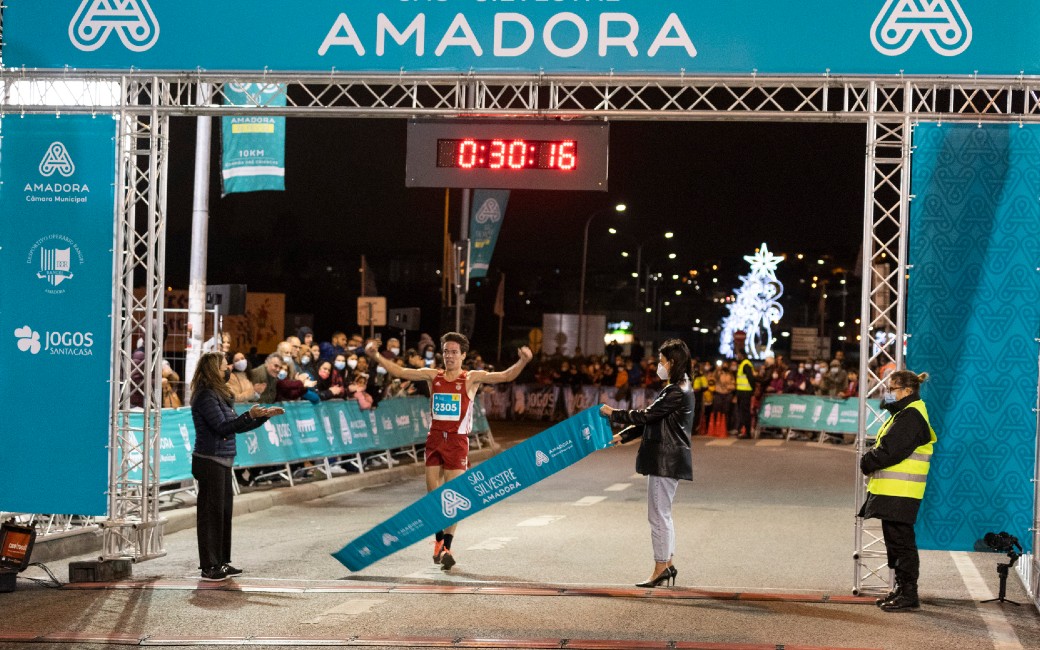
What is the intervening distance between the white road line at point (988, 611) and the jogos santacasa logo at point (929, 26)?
4177 millimetres

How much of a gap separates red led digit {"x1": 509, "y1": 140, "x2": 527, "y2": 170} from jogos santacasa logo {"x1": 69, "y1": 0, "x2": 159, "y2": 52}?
3.06m

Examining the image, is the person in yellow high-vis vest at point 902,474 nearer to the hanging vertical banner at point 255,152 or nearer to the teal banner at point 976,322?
the teal banner at point 976,322

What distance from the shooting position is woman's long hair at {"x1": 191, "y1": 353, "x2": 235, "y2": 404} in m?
10.1

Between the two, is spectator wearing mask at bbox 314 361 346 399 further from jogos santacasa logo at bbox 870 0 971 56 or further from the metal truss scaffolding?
jogos santacasa logo at bbox 870 0 971 56

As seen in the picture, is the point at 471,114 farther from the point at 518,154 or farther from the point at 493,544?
the point at 493,544

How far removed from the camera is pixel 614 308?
11538 centimetres

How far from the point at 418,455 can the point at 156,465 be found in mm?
12250

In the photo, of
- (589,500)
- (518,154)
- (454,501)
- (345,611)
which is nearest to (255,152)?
(589,500)

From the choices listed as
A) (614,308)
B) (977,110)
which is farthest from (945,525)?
(614,308)

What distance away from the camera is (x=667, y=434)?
977cm

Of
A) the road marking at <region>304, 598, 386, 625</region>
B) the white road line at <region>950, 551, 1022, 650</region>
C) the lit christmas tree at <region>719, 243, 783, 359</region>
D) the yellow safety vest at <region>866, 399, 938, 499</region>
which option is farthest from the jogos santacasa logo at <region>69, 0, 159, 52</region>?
the lit christmas tree at <region>719, 243, 783, 359</region>

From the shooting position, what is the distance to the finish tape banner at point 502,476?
9.56 m

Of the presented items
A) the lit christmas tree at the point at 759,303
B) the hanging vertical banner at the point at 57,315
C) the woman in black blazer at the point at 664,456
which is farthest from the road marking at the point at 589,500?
the lit christmas tree at the point at 759,303

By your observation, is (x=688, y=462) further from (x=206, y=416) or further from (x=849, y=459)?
(x=849, y=459)
